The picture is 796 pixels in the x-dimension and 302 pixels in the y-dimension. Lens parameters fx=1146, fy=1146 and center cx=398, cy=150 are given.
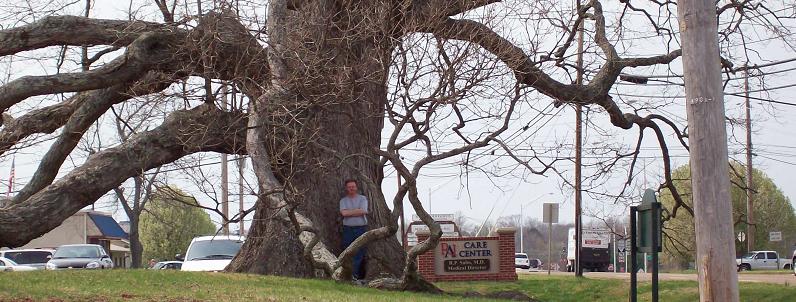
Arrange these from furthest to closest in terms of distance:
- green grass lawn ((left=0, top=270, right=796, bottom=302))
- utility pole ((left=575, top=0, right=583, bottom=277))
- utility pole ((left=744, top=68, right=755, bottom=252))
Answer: utility pole ((left=744, top=68, right=755, bottom=252)) → utility pole ((left=575, top=0, right=583, bottom=277)) → green grass lawn ((left=0, top=270, right=796, bottom=302))

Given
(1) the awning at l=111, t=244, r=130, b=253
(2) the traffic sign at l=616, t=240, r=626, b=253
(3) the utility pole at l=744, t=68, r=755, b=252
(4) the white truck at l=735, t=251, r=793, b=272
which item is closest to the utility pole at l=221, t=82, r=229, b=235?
(3) the utility pole at l=744, t=68, r=755, b=252

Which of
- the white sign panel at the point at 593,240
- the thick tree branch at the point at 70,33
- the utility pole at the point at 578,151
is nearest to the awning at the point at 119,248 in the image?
the white sign panel at the point at 593,240

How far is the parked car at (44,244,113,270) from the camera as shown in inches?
1390

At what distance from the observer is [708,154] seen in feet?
33.6

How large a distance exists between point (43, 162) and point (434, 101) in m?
8.17

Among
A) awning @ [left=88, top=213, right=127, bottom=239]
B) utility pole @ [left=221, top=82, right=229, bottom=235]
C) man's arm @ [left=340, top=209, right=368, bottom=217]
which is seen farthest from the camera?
awning @ [left=88, top=213, right=127, bottom=239]

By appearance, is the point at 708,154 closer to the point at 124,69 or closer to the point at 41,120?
the point at 124,69

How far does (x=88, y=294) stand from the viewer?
500 inches

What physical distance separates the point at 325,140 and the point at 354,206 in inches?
44.8

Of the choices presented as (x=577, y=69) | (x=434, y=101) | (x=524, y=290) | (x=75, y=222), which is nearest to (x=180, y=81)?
(x=434, y=101)

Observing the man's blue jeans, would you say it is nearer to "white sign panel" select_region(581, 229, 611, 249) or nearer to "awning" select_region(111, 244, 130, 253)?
"white sign panel" select_region(581, 229, 611, 249)

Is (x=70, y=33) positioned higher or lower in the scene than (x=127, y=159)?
higher

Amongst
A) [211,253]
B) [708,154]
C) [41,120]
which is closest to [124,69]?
[41,120]

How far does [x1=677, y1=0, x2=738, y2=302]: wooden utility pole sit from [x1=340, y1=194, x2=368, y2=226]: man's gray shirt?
834cm
